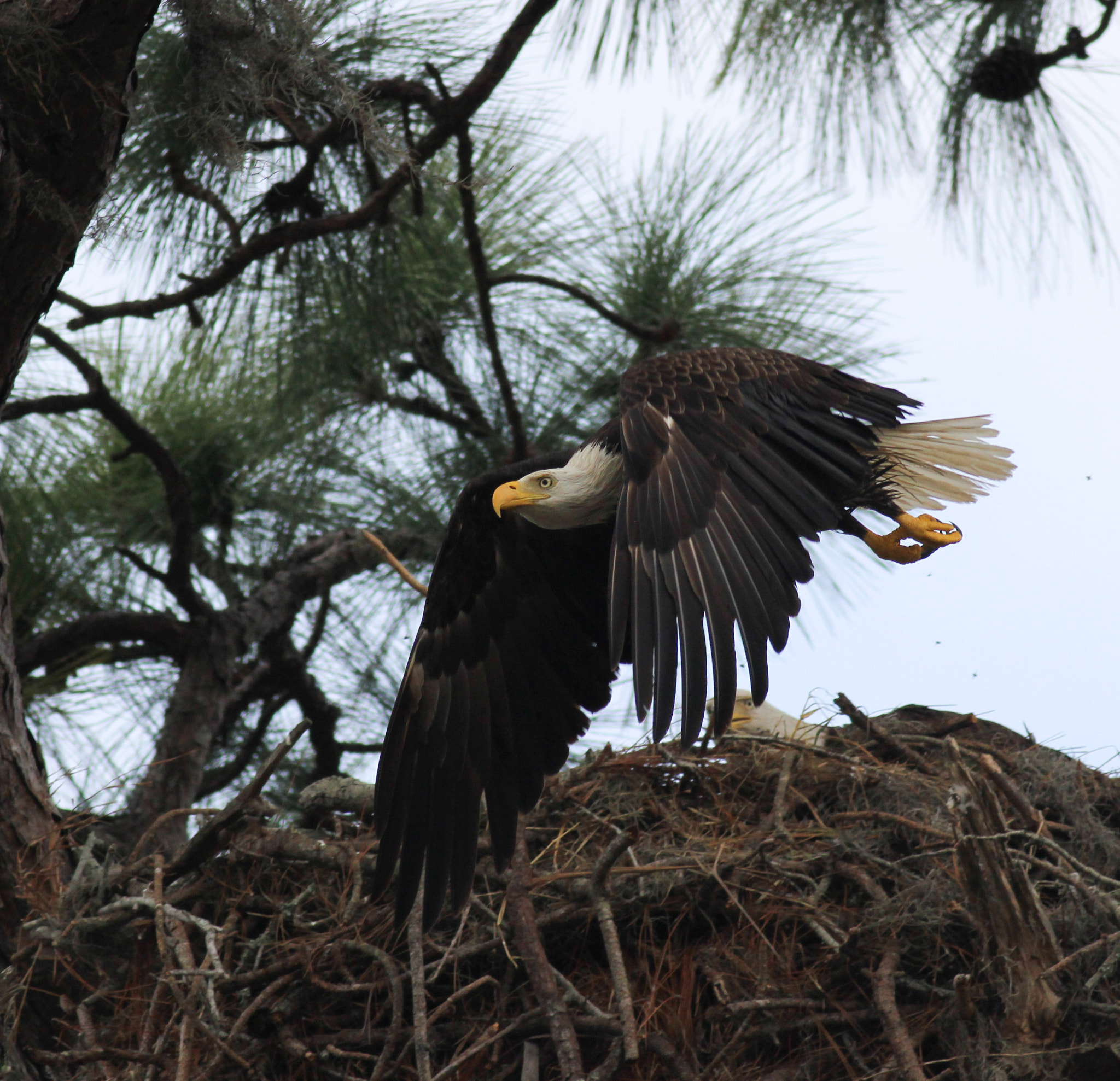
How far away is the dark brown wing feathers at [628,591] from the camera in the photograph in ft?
8.95

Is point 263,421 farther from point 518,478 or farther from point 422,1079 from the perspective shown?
point 422,1079

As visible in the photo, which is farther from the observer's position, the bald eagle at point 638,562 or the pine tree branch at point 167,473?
the pine tree branch at point 167,473

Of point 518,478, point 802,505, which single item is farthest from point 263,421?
point 802,505

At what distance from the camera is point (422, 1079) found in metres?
2.88

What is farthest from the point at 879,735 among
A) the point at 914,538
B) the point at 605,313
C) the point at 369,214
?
the point at 369,214

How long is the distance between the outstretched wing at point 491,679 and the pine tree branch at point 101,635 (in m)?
0.99

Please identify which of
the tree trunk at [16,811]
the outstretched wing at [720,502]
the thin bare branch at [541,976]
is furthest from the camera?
the tree trunk at [16,811]

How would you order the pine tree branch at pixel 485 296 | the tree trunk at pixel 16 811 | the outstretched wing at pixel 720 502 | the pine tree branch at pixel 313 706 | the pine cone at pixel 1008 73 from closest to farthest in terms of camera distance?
the outstretched wing at pixel 720 502 < the tree trunk at pixel 16 811 < the pine tree branch at pixel 485 296 < the pine cone at pixel 1008 73 < the pine tree branch at pixel 313 706

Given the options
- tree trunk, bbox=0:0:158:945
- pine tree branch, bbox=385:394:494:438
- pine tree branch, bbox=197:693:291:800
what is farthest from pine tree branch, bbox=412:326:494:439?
tree trunk, bbox=0:0:158:945

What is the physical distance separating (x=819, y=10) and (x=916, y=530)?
192cm

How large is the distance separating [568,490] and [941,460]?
1132mm

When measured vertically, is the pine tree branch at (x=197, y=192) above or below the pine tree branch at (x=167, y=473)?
above

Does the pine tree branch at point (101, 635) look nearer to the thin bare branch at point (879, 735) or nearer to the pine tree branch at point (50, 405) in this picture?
the pine tree branch at point (50, 405)

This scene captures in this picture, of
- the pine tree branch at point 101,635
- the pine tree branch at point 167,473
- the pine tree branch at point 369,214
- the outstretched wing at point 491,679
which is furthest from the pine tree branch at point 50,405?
the outstretched wing at point 491,679
